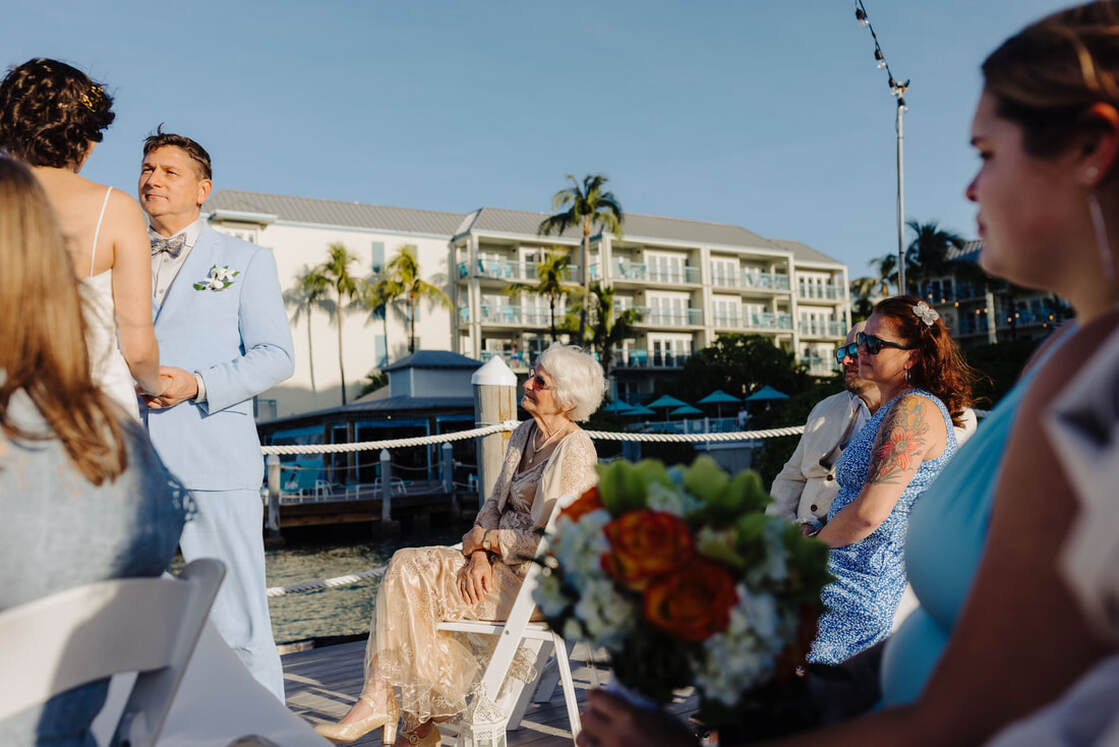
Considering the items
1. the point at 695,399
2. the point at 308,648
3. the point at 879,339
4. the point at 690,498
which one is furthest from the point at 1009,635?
the point at 695,399

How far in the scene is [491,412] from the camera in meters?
4.87

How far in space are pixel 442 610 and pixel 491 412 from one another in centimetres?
165

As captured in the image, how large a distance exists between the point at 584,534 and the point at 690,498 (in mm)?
140

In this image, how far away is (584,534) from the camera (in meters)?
1.07

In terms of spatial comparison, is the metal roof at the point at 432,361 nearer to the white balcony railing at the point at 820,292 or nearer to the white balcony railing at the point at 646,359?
the white balcony railing at the point at 646,359

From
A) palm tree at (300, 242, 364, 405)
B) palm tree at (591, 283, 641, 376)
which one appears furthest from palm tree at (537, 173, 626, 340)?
palm tree at (300, 242, 364, 405)

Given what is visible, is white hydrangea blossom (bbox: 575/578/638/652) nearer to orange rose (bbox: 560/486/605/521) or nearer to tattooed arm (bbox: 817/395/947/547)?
orange rose (bbox: 560/486/605/521)

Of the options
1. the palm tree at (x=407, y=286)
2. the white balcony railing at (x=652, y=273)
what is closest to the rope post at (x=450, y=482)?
the palm tree at (x=407, y=286)

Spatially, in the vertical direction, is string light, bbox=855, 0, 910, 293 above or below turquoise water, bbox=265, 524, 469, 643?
above

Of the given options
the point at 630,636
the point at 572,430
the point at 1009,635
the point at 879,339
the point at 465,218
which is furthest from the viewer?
the point at 465,218

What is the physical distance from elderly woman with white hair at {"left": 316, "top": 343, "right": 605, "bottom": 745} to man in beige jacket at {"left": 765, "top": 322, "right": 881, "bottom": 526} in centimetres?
116

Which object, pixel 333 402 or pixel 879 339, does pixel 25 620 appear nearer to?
pixel 879 339

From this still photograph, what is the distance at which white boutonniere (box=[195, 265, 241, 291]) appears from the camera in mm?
2955

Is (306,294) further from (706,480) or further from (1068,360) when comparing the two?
(1068,360)
